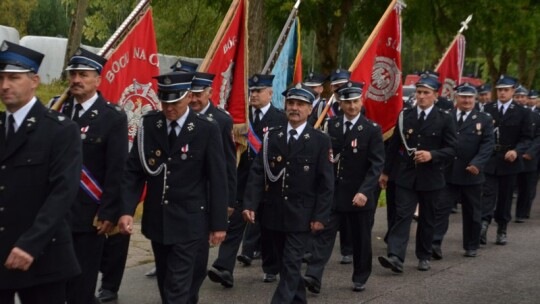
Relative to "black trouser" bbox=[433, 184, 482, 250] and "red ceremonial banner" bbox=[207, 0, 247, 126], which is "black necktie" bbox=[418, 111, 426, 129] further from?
"red ceremonial banner" bbox=[207, 0, 247, 126]

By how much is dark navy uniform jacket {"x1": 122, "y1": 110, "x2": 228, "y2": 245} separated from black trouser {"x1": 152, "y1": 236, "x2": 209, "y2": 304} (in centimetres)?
7

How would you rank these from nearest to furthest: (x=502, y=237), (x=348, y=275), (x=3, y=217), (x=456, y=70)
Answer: (x=3, y=217)
(x=348, y=275)
(x=502, y=237)
(x=456, y=70)

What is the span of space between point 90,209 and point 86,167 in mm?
296

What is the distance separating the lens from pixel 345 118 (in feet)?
27.7

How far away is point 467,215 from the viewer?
34.5 feet

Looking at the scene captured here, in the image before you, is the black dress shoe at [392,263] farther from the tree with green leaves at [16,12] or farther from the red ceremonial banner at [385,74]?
the tree with green leaves at [16,12]

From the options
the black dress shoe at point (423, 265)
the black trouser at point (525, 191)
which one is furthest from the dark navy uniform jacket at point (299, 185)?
the black trouser at point (525, 191)

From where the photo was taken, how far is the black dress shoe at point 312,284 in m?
8.02

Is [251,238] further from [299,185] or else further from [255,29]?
[255,29]

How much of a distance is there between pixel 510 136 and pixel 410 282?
446 cm

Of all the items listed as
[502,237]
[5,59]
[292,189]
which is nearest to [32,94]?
[5,59]

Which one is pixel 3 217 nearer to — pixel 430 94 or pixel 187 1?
pixel 430 94

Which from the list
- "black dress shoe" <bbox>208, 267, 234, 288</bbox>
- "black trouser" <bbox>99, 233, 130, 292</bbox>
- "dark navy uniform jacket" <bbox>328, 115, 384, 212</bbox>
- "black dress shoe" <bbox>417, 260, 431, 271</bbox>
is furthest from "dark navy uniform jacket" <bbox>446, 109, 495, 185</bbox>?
"black trouser" <bbox>99, 233, 130, 292</bbox>

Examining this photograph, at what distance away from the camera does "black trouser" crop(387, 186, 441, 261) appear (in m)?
9.25
